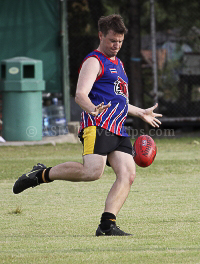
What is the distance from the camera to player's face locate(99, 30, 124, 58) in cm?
535

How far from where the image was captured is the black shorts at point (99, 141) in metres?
5.30

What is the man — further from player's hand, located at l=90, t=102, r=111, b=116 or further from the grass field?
the grass field

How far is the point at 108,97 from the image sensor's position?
5465 mm

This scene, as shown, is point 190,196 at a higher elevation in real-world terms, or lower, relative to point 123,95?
lower

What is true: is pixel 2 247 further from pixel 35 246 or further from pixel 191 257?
pixel 191 257

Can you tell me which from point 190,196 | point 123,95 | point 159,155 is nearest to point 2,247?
point 123,95

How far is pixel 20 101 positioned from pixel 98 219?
26.4ft

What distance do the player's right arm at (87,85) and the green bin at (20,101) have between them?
832cm

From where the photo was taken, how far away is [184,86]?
62.2 ft

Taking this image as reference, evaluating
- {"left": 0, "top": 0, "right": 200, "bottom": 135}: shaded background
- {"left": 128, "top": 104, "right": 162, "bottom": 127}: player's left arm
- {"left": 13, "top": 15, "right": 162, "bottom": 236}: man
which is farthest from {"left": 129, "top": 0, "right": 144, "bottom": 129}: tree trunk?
{"left": 13, "top": 15, "right": 162, "bottom": 236}: man

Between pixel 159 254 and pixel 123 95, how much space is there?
1753 millimetres

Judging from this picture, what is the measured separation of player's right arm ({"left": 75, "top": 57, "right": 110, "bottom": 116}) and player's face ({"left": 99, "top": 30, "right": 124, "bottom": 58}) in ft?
0.57

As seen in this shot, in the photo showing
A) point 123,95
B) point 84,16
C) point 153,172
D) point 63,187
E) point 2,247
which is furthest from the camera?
point 84,16

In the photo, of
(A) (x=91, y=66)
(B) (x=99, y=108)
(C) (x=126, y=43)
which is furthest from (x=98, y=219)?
(C) (x=126, y=43)
